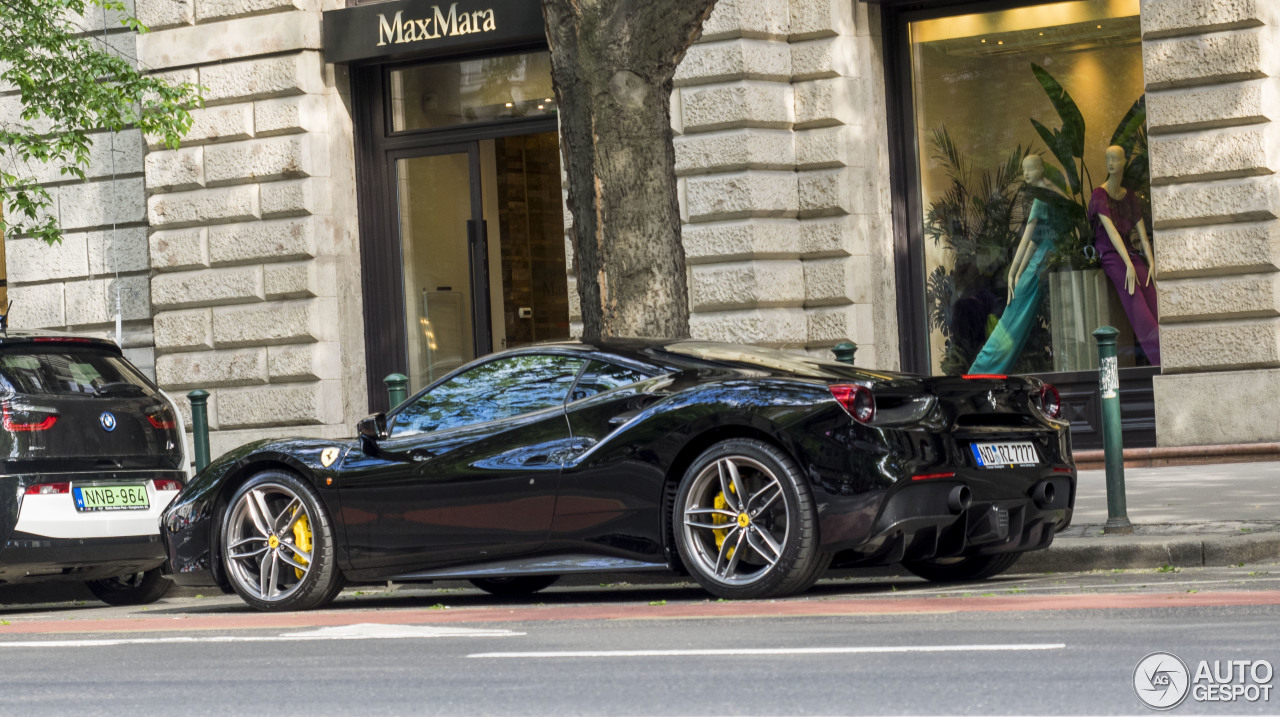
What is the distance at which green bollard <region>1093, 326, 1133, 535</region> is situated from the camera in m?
9.16

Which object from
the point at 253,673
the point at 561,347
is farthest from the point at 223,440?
the point at 253,673

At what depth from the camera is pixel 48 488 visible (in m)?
9.41

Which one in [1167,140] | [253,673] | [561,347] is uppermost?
[1167,140]

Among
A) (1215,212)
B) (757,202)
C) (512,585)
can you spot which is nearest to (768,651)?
(512,585)

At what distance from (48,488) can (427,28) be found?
8.01m

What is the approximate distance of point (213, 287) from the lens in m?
17.2

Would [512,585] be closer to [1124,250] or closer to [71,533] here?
[71,533]

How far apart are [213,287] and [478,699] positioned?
1277 cm

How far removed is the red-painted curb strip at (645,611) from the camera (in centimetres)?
666

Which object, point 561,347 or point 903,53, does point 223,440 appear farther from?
point 561,347

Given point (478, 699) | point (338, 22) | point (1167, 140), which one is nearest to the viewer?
point (478, 699)

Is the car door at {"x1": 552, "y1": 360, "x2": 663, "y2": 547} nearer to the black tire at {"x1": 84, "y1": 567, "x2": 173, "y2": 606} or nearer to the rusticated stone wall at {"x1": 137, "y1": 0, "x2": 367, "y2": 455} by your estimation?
the black tire at {"x1": 84, "y1": 567, "x2": 173, "y2": 606}

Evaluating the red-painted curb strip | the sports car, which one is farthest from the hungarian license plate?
the sports car

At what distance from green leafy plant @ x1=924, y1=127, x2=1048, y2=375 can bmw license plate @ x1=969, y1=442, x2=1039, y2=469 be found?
7804mm
